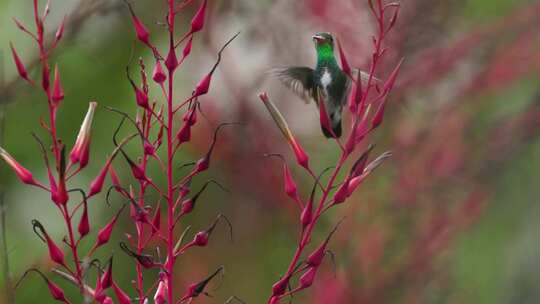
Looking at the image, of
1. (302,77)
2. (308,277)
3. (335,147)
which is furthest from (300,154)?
(335,147)

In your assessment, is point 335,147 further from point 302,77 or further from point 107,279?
point 107,279

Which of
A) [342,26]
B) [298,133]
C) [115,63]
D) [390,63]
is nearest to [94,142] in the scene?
[115,63]

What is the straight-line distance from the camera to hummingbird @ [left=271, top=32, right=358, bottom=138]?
0.72m

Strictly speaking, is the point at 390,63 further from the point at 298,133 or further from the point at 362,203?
the point at 298,133

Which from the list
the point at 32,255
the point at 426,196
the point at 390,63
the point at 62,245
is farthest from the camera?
the point at 62,245

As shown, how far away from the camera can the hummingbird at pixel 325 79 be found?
72cm

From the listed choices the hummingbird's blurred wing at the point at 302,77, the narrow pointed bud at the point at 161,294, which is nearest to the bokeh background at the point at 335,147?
the hummingbird's blurred wing at the point at 302,77

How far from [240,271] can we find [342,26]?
451 mm

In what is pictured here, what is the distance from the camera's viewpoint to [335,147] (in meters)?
1.91

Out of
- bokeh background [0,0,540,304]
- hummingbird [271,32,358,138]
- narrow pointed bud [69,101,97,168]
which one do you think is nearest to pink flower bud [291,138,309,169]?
hummingbird [271,32,358,138]

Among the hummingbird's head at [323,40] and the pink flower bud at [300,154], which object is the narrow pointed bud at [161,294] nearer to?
the pink flower bud at [300,154]

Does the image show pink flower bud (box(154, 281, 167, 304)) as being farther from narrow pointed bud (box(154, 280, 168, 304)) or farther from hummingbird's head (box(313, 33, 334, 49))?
hummingbird's head (box(313, 33, 334, 49))

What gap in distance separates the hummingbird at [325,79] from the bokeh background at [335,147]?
282 mm

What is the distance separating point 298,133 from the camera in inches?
69.4
